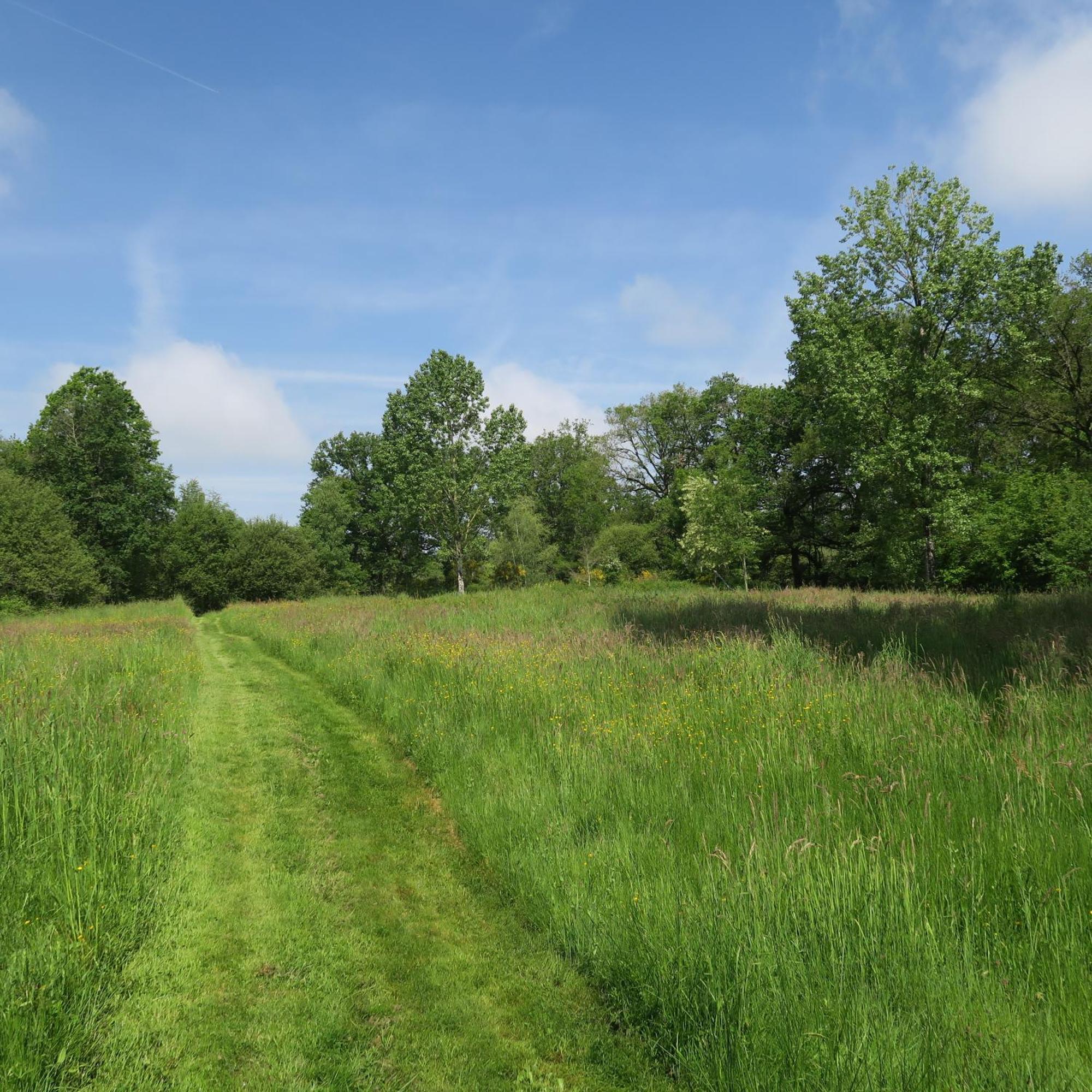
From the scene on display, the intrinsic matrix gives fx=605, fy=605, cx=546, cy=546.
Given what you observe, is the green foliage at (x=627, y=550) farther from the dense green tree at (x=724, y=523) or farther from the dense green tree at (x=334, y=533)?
the dense green tree at (x=334, y=533)

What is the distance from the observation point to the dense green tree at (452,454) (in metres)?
43.7

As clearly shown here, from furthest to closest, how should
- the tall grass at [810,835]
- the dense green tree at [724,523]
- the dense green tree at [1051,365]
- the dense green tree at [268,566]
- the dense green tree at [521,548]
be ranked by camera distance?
1. the dense green tree at [521,548]
2. the dense green tree at [268,566]
3. the dense green tree at [724,523]
4. the dense green tree at [1051,365]
5. the tall grass at [810,835]

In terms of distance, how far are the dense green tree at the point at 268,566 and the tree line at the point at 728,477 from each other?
0.16m

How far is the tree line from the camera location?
26047mm

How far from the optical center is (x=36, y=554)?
3456 centimetres

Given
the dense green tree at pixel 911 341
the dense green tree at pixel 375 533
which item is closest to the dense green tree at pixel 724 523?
the dense green tree at pixel 911 341

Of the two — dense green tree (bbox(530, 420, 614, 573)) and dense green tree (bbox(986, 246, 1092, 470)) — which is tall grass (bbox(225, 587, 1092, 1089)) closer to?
dense green tree (bbox(986, 246, 1092, 470))

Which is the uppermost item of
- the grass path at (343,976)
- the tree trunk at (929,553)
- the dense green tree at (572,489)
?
the dense green tree at (572,489)

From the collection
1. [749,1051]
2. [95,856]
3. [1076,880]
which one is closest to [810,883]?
[749,1051]

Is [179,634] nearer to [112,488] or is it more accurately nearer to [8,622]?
[8,622]

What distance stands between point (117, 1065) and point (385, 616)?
17987 millimetres

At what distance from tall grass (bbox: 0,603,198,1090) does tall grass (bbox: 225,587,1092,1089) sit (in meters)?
2.81

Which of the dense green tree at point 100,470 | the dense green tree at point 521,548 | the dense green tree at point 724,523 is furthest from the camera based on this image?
the dense green tree at point 521,548

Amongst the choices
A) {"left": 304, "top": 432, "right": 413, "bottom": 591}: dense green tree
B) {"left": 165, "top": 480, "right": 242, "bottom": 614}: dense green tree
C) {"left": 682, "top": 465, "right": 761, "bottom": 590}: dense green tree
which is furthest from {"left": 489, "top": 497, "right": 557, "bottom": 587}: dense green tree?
{"left": 165, "top": 480, "right": 242, "bottom": 614}: dense green tree
